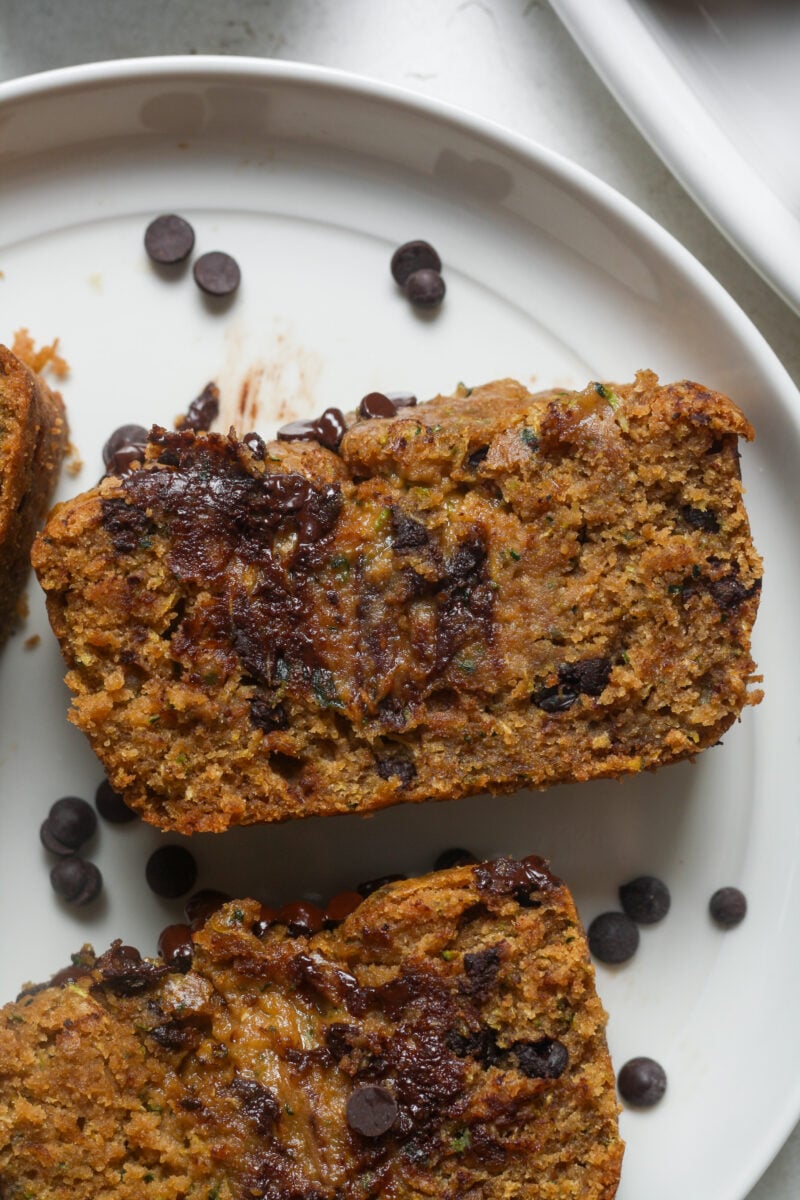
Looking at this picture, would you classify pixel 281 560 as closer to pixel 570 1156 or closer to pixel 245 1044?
pixel 245 1044

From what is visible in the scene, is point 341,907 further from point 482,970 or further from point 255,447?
point 255,447

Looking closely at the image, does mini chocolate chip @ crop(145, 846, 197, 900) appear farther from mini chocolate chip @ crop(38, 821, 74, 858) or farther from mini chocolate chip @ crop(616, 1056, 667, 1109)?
mini chocolate chip @ crop(616, 1056, 667, 1109)

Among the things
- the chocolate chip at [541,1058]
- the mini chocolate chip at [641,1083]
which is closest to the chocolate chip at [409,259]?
the chocolate chip at [541,1058]

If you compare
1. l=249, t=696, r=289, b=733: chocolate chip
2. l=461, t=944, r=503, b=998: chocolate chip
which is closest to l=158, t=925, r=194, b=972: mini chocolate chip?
l=249, t=696, r=289, b=733: chocolate chip

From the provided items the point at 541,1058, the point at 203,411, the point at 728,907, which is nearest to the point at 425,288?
the point at 203,411

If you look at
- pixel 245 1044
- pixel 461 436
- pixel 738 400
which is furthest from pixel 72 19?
pixel 245 1044
